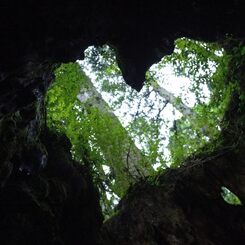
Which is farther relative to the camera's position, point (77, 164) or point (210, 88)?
point (210, 88)

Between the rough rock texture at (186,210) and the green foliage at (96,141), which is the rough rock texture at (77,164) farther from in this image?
the green foliage at (96,141)

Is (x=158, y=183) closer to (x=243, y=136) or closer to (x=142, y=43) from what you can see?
(x=243, y=136)

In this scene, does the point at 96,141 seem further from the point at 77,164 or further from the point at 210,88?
the point at 210,88

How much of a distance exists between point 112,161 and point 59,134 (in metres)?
1.98

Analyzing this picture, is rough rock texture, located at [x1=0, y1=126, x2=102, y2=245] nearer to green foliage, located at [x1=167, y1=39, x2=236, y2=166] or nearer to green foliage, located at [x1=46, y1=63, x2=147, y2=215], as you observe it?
green foliage, located at [x1=46, y1=63, x2=147, y2=215]

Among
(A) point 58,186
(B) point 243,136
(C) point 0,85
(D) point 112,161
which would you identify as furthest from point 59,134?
(B) point 243,136

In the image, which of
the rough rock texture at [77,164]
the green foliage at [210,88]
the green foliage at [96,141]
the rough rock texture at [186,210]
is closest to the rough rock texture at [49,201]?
the rough rock texture at [77,164]

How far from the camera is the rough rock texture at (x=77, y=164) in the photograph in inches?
196

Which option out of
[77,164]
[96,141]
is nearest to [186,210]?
[77,164]

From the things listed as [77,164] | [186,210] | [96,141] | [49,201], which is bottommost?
[186,210]

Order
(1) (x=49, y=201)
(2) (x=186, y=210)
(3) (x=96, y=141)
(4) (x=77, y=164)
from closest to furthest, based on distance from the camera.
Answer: (1) (x=49, y=201) → (4) (x=77, y=164) → (2) (x=186, y=210) → (3) (x=96, y=141)

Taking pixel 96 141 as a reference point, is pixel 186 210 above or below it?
below

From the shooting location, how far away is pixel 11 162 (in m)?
5.23

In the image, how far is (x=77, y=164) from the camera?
280 inches
